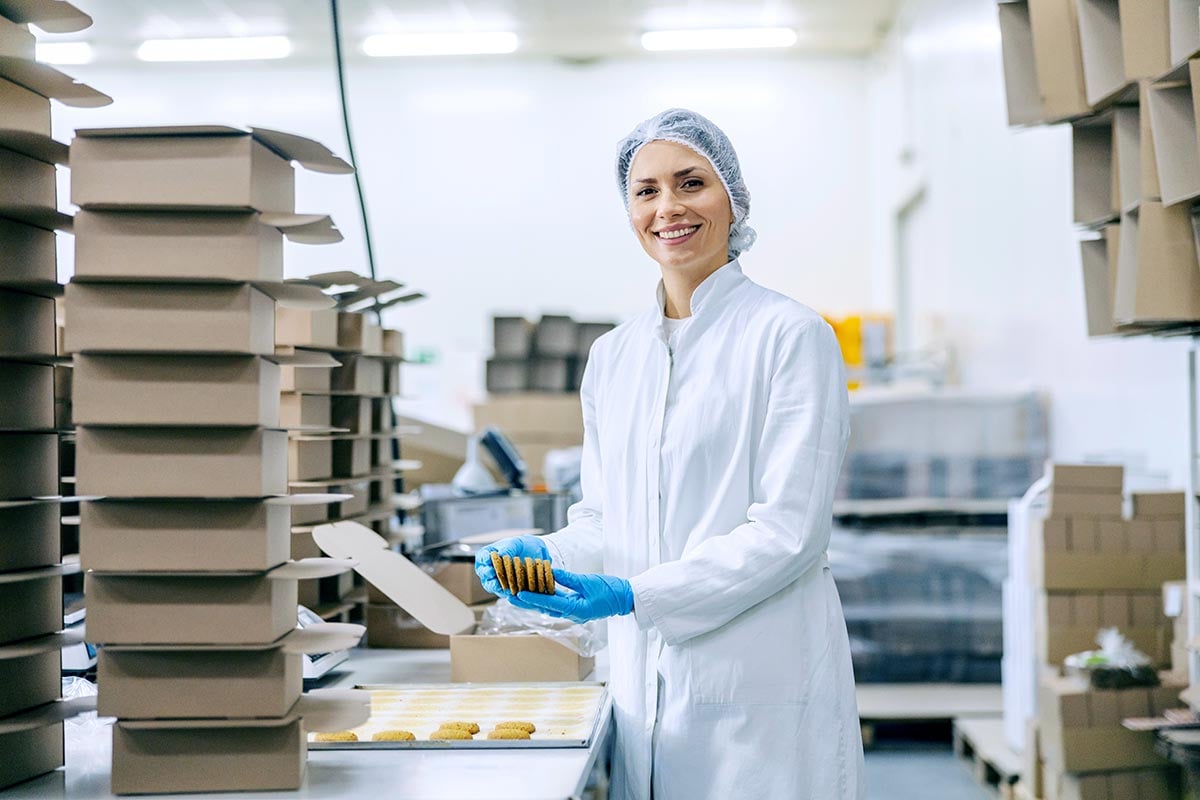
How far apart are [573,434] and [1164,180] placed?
4158 millimetres

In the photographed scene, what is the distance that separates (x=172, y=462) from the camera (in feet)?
4.17

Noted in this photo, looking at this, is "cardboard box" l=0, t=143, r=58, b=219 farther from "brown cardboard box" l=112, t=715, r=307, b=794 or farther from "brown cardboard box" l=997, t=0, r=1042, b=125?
"brown cardboard box" l=997, t=0, r=1042, b=125

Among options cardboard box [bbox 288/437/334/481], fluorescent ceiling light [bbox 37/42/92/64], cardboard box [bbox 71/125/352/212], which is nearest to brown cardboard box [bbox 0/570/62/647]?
cardboard box [bbox 71/125/352/212]

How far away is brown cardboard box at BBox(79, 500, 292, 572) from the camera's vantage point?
1.27m

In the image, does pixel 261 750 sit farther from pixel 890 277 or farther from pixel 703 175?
pixel 890 277

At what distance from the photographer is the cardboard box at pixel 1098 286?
259 cm

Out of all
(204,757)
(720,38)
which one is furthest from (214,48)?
(204,757)

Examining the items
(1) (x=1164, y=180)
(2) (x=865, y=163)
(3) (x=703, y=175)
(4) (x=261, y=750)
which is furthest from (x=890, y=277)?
(4) (x=261, y=750)

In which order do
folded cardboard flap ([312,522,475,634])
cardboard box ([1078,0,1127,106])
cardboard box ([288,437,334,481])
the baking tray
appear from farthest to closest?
cardboard box ([1078,0,1127,106])
cardboard box ([288,437,334,481])
folded cardboard flap ([312,522,475,634])
the baking tray

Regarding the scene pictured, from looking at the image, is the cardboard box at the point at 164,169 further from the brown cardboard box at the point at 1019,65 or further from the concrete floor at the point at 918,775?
the concrete floor at the point at 918,775

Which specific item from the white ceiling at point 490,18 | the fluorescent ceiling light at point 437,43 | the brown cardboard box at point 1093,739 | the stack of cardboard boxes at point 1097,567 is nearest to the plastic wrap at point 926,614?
the stack of cardboard boxes at point 1097,567

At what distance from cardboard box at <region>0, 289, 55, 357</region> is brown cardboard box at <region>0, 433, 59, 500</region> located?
0.10m

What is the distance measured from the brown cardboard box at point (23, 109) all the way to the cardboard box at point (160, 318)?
0.68 feet

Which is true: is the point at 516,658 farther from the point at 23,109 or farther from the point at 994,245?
the point at 994,245
